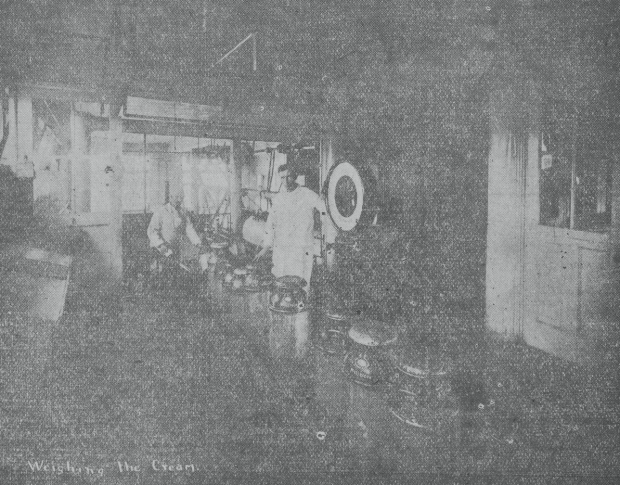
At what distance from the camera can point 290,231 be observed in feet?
3.67

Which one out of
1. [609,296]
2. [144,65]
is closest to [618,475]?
[609,296]

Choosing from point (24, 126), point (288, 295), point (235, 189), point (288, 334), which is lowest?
point (288, 334)

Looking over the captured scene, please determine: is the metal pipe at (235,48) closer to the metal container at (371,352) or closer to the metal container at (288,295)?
the metal container at (288,295)

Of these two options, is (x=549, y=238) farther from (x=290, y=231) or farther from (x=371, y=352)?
(x=290, y=231)

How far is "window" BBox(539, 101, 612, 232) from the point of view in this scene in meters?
1.10

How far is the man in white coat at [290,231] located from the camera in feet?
3.63

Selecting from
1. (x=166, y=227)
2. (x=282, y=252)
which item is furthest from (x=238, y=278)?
(x=166, y=227)

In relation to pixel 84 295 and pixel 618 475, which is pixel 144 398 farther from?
pixel 618 475

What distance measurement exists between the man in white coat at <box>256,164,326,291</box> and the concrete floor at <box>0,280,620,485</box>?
0.25m

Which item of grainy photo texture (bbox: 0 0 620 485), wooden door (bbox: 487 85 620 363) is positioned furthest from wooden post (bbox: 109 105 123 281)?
wooden door (bbox: 487 85 620 363)

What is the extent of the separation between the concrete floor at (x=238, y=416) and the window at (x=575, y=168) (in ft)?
1.86

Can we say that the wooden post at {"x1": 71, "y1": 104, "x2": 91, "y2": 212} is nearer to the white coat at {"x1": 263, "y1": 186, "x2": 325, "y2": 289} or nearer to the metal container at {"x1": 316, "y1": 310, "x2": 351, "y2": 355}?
the white coat at {"x1": 263, "y1": 186, "x2": 325, "y2": 289}

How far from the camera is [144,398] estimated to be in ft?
3.26

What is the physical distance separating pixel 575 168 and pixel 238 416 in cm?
133
